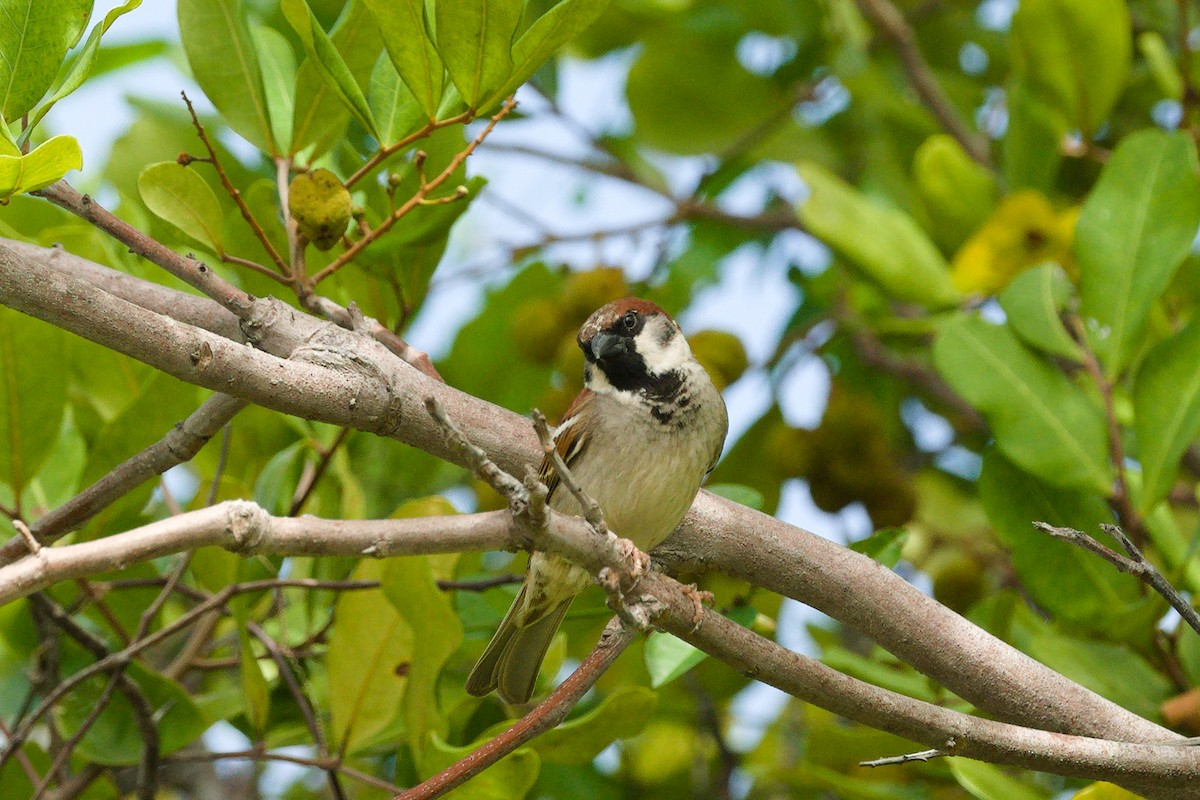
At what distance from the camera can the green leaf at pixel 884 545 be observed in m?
2.08

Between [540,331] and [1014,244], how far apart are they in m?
1.17

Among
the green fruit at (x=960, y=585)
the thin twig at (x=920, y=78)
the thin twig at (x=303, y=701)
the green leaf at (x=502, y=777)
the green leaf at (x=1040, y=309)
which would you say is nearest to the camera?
the green leaf at (x=502, y=777)

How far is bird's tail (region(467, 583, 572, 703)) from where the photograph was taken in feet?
7.30

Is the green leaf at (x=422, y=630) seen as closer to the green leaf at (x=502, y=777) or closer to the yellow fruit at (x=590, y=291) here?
the green leaf at (x=502, y=777)

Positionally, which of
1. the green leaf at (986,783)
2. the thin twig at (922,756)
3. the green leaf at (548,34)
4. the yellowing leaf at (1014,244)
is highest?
the green leaf at (548,34)

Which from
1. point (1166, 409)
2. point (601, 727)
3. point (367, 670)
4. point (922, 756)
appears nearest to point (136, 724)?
point (367, 670)

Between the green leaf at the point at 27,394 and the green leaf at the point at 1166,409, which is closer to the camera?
the green leaf at the point at 27,394

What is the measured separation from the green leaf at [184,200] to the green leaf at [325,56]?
253mm

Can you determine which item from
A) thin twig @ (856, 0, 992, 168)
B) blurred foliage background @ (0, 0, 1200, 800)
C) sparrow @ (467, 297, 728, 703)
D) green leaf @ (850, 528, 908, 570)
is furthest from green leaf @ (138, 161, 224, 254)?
thin twig @ (856, 0, 992, 168)

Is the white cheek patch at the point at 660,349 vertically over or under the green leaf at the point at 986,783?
over

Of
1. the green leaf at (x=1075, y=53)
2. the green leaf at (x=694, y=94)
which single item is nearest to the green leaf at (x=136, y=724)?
the green leaf at (x=694, y=94)

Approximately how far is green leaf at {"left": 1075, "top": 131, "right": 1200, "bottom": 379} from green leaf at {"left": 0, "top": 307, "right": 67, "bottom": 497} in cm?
196

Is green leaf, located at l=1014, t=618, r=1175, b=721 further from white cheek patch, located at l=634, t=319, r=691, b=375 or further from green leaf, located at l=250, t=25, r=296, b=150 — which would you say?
green leaf, located at l=250, t=25, r=296, b=150

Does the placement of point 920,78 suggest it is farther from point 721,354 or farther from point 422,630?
point 422,630
